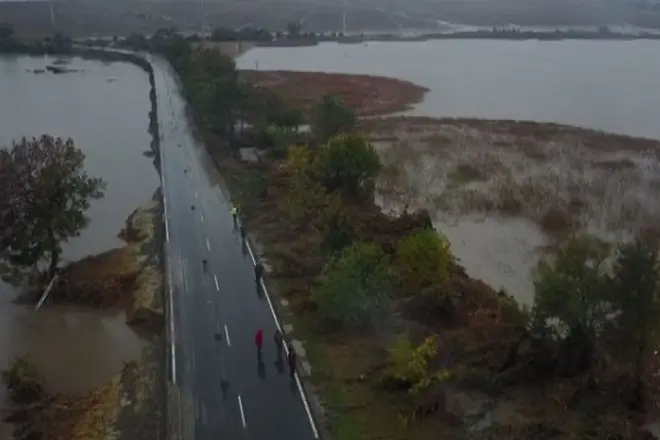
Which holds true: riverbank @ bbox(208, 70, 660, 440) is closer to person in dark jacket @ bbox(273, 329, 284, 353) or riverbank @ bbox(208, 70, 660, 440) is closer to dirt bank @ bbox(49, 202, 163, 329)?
person in dark jacket @ bbox(273, 329, 284, 353)

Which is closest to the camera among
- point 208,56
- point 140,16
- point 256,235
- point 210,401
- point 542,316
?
point 210,401

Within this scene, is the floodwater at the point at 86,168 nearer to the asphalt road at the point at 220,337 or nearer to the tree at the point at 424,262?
the asphalt road at the point at 220,337

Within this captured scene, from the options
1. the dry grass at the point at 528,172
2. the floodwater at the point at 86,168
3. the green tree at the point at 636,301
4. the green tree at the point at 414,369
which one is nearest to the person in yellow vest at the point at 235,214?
the floodwater at the point at 86,168

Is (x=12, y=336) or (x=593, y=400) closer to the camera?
(x=593, y=400)

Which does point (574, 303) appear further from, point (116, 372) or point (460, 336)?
point (116, 372)

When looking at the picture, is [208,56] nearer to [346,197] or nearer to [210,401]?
[346,197]

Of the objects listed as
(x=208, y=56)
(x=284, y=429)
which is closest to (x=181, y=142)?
(x=208, y=56)
